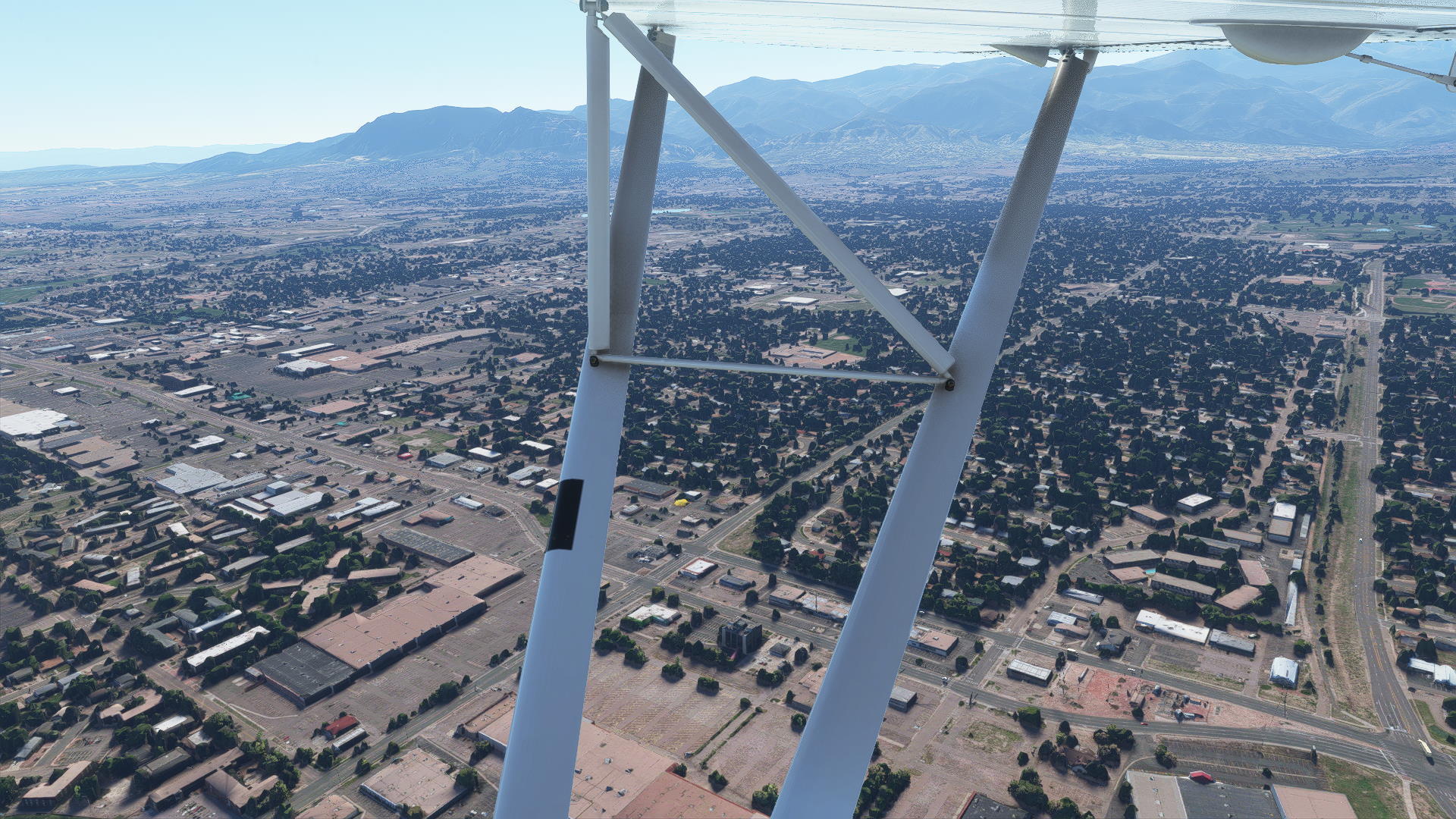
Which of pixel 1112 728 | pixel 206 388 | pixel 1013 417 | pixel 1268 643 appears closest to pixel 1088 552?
pixel 1268 643

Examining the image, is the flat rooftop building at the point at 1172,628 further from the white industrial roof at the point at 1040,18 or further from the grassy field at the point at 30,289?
the grassy field at the point at 30,289

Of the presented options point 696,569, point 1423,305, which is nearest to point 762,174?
point 696,569

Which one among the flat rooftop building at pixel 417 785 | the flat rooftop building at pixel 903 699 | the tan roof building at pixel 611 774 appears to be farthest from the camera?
the flat rooftop building at pixel 903 699

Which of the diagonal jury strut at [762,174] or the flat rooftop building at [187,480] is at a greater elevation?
the diagonal jury strut at [762,174]

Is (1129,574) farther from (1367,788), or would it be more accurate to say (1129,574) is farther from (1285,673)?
(1367,788)

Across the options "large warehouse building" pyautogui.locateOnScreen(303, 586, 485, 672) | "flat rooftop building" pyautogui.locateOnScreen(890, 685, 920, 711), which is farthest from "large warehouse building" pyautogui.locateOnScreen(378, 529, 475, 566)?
"flat rooftop building" pyautogui.locateOnScreen(890, 685, 920, 711)

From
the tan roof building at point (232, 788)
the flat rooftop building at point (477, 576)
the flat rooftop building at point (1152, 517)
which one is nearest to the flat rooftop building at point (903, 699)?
the flat rooftop building at point (477, 576)

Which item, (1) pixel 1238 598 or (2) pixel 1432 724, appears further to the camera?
(1) pixel 1238 598
